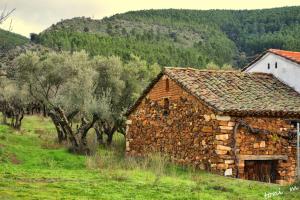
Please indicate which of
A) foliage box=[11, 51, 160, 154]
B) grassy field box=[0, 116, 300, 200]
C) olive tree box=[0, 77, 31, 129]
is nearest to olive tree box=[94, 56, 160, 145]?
foliage box=[11, 51, 160, 154]

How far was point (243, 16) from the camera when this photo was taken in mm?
132375

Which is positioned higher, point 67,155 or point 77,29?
point 77,29

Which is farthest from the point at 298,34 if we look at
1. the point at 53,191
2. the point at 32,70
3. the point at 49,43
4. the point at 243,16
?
the point at 53,191

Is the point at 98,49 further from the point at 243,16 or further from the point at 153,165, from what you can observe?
the point at 153,165

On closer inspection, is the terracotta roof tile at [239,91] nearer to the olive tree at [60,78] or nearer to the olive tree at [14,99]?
the olive tree at [60,78]

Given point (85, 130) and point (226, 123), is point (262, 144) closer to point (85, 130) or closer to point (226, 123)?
point (226, 123)

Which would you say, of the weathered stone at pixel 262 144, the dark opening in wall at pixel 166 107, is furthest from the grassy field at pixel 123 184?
the dark opening in wall at pixel 166 107

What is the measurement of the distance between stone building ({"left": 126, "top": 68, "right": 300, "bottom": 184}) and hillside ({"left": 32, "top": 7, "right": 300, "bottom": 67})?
60.4m

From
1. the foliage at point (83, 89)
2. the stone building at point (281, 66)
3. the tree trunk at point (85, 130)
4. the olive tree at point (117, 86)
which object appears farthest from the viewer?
the olive tree at point (117, 86)

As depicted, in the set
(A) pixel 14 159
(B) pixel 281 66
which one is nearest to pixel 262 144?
(B) pixel 281 66

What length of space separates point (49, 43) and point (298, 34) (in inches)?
1934

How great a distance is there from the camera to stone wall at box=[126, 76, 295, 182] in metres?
19.9

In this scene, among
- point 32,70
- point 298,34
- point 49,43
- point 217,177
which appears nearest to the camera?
point 217,177

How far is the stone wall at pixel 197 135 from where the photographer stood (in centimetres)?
1991
